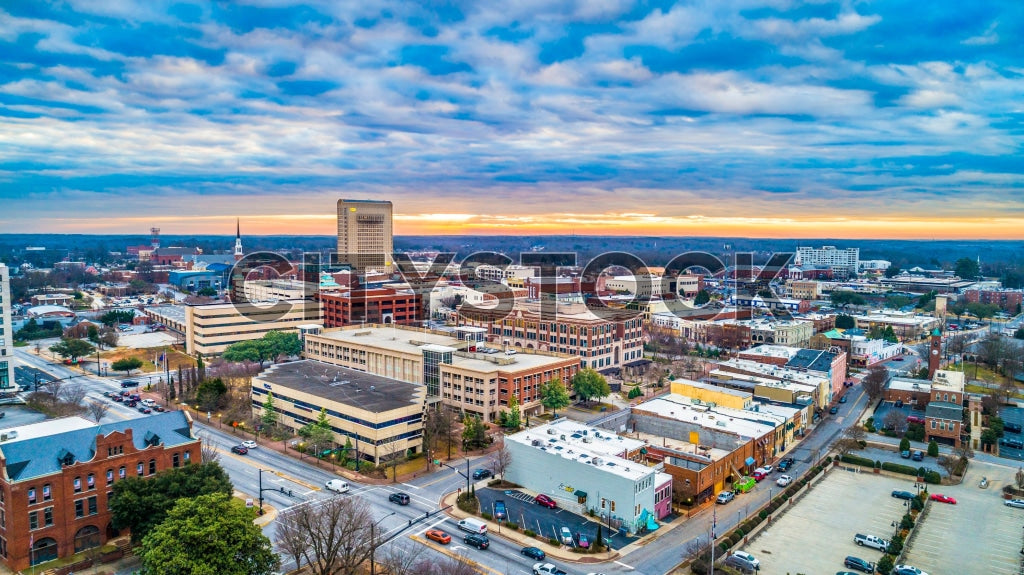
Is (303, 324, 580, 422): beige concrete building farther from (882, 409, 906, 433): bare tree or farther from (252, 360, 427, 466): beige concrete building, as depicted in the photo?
(882, 409, 906, 433): bare tree

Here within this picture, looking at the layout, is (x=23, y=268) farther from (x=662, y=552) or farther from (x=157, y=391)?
(x=662, y=552)

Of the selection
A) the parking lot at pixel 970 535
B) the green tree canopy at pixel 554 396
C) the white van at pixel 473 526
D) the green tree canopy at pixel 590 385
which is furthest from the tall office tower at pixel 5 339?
the parking lot at pixel 970 535

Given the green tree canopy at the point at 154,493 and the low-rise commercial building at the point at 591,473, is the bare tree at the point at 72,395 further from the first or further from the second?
the low-rise commercial building at the point at 591,473

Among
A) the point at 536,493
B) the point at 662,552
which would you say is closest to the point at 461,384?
the point at 536,493

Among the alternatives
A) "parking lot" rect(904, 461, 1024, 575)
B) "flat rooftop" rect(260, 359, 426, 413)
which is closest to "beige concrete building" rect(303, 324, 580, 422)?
"flat rooftop" rect(260, 359, 426, 413)

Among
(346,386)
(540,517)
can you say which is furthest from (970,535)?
(346,386)

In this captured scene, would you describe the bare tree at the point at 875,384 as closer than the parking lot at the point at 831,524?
No

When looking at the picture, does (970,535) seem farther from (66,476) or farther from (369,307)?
(369,307)
